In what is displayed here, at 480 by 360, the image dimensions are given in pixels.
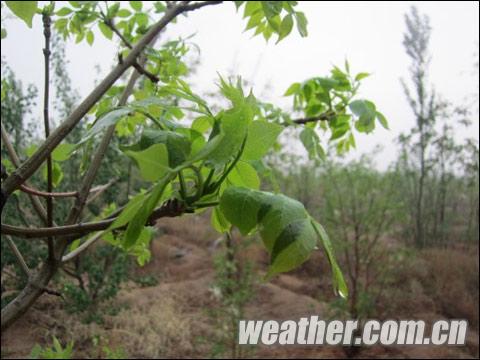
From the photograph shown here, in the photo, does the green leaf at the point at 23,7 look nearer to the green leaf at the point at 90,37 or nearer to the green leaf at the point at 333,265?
the green leaf at the point at 333,265

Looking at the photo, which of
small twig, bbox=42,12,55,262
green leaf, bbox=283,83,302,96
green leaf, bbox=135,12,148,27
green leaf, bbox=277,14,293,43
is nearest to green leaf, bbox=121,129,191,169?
small twig, bbox=42,12,55,262

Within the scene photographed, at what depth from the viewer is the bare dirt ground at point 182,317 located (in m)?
4.77

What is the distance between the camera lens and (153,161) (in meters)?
0.35

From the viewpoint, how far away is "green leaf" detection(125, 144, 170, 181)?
1.12 ft

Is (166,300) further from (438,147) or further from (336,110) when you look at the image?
(438,147)

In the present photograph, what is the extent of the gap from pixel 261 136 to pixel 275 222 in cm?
9

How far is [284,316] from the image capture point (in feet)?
18.5

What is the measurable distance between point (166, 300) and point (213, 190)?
6.02 m

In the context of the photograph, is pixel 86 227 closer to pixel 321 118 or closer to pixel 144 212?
pixel 144 212

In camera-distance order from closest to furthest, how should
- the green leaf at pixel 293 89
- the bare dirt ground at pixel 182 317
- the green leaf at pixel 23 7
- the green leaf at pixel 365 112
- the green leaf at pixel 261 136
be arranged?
the green leaf at pixel 23 7 → the green leaf at pixel 261 136 → the green leaf at pixel 365 112 → the green leaf at pixel 293 89 → the bare dirt ground at pixel 182 317

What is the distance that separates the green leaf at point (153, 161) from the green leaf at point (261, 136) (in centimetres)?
10

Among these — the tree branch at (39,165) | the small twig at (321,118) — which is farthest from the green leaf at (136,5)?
the small twig at (321,118)

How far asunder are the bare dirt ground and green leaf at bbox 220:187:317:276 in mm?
4253

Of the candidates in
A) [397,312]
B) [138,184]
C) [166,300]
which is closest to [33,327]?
[166,300]
